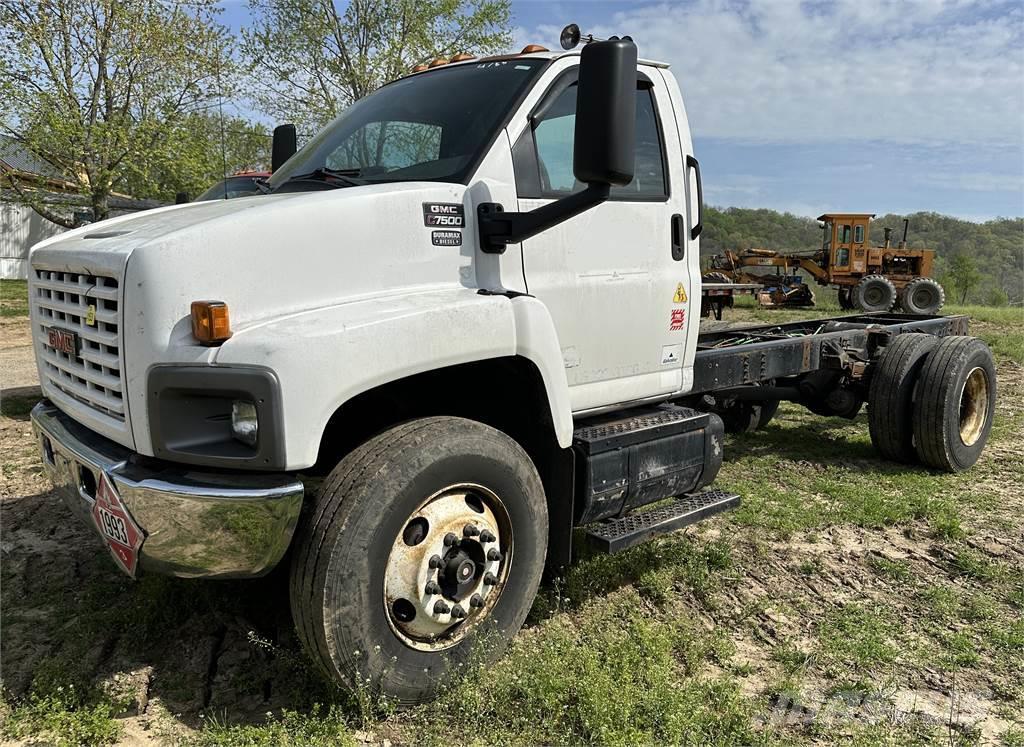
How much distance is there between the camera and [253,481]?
2.49 metres

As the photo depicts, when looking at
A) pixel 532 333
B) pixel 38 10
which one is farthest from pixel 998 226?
pixel 532 333

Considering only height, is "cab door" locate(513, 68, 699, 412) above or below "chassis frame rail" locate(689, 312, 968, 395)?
above

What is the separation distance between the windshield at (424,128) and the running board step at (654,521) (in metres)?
1.61

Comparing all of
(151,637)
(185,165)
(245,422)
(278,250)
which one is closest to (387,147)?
(278,250)

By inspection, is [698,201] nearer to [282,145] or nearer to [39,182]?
[282,145]

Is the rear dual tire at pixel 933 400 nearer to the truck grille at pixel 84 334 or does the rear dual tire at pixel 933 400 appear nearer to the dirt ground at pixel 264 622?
the dirt ground at pixel 264 622

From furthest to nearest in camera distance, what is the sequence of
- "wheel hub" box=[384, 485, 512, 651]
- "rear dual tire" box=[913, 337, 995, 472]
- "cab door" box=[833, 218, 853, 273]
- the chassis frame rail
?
"cab door" box=[833, 218, 853, 273]
"rear dual tire" box=[913, 337, 995, 472]
the chassis frame rail
"wheel hub" box=[384, 485, 512, 651]

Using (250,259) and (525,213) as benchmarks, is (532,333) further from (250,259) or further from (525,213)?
(250,259)

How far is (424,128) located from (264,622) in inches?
89.6

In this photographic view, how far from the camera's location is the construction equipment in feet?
74.5

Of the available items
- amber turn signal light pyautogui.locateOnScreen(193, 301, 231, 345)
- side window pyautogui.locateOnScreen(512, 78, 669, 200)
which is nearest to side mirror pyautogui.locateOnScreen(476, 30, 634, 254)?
side window pyautogui.locateOnScreen(512, 78, 669, 200)

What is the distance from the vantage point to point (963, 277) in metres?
42.6

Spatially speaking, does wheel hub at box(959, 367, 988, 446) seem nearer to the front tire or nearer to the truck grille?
the front tire

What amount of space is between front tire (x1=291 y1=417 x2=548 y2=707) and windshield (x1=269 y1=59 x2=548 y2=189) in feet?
3.47
